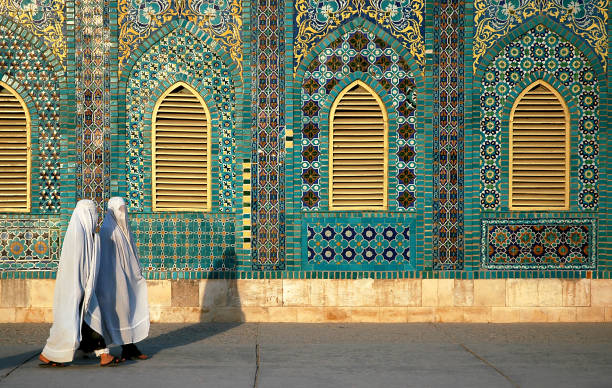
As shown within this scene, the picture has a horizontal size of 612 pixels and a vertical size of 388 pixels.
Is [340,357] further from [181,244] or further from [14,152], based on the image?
[14,152]

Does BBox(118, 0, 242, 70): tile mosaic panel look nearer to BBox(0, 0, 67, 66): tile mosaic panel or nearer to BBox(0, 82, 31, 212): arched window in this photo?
BBox(0, 0, 67, 66): tile mosaic panel

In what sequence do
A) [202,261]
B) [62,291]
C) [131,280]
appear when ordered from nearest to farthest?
[62,291]
[131,280]
[202,261]

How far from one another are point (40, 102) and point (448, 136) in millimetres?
5176

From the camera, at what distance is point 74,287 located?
679 cm

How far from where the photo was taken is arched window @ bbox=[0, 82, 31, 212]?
934cm

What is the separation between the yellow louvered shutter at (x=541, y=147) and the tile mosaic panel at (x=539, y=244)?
0.86 ft

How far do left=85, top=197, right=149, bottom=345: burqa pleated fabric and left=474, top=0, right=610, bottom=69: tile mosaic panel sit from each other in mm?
4918

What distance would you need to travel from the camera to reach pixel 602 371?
22.5 feet

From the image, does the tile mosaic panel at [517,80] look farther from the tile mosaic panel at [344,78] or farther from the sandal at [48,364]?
the sandal at [48,364]

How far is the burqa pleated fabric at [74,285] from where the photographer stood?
6.73 m

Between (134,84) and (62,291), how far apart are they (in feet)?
11.3

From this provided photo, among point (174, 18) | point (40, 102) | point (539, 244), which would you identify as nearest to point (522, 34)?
point (539, 244)

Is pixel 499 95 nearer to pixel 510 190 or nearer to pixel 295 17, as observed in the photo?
pixel 510 190

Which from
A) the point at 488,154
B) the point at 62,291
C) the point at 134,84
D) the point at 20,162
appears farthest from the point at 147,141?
the point at 488,154
